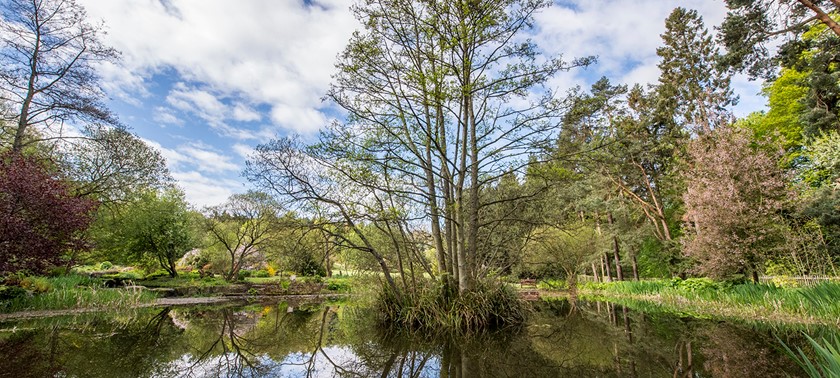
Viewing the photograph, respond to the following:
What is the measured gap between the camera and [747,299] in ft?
29.3

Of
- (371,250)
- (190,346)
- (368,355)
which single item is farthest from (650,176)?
(190,346)

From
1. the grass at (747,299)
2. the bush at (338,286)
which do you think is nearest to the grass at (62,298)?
the bush at (338,286)

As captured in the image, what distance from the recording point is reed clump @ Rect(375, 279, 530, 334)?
24.6 feet

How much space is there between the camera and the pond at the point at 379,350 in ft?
13.4

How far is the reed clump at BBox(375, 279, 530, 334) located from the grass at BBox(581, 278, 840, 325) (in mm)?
5095

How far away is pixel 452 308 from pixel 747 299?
7.37 meters

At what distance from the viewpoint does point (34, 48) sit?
10930 millimetres

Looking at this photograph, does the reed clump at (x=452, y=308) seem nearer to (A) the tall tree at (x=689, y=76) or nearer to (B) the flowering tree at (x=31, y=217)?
(B) the flowering tree at (x=31, y=217)

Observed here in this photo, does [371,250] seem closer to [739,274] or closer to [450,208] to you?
[450,208]

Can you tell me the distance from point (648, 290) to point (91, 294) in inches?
718

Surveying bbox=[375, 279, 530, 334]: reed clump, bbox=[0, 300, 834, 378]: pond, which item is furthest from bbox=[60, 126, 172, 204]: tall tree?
bbox=[375, 279, 530, 334]: reed clump

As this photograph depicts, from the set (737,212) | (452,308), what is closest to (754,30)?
(737,212)

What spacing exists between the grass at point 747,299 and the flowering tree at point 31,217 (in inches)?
601

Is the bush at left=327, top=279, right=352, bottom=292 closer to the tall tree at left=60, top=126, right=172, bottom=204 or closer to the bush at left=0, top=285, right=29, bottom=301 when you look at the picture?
the tall tree at left=60, top=126, right=172, bottom=204
